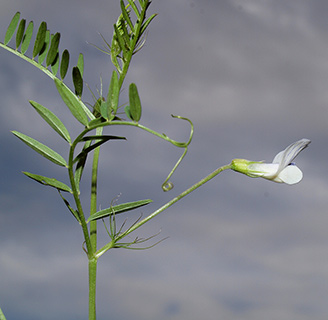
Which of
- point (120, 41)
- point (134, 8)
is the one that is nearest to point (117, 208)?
point (120, 41)

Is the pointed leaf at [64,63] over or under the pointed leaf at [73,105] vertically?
over

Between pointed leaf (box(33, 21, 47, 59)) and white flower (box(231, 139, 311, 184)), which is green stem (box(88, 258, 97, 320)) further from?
pointed leaf (box(33, 21, 47, 59))

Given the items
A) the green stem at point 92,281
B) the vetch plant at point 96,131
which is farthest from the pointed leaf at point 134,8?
the green stem at point 92,281

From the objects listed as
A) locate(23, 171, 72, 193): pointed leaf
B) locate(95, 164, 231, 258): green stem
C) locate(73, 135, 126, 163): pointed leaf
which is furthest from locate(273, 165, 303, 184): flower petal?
locate(23, 171, 72, 193): pointed leaf

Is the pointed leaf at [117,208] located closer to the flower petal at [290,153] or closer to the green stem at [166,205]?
the green stem at [166,205]

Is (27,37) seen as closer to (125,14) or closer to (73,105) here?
(125,14)

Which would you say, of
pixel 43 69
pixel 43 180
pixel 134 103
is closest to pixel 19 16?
pixel 43 69
